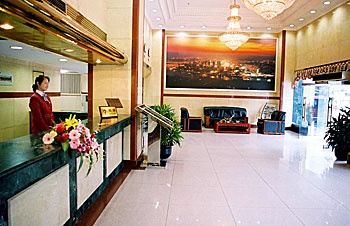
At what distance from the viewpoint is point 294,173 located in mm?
5605

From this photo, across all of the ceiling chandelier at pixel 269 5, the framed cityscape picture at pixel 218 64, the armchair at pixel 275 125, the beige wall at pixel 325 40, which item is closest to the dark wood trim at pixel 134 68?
the ceiling chandelier at pixel 269 5

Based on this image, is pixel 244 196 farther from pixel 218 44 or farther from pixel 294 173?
pixel 218 44

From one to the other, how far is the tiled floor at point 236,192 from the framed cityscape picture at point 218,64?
21.4 ft

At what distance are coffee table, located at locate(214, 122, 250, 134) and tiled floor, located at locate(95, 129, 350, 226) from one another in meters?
4.10

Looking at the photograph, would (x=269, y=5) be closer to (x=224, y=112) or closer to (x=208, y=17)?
(x=208, y=17)

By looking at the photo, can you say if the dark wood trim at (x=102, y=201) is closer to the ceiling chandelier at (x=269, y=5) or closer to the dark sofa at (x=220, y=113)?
the ceiling chandelier at (x=269, y=5)

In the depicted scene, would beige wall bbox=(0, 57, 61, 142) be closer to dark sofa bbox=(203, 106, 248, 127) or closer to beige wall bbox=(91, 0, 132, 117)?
beige wall bbox=(91, 0, 132, 117)

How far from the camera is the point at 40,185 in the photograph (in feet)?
7.05

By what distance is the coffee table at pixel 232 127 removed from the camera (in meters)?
11.5

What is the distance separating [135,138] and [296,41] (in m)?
10.4

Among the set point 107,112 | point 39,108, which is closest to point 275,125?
point 107,112

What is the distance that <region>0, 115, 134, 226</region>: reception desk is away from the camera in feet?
5.69

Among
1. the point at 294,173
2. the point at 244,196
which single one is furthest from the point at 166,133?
the point at 294,173

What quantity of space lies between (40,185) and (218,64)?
1213cm
